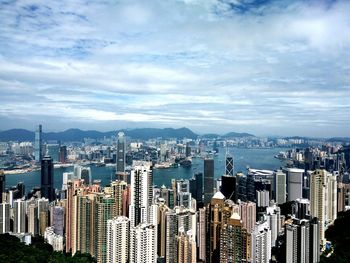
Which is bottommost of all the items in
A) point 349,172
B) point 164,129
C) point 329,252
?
point 329,252

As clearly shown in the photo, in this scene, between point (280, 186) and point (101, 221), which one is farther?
point (280, 186)

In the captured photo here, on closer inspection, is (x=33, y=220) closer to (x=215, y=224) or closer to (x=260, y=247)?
(x=215, y=224)

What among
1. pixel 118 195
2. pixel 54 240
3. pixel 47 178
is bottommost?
pixel 54 240

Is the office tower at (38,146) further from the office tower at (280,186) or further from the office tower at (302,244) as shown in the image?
the office tower at (302,244)

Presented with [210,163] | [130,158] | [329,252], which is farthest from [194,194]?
[329,252]

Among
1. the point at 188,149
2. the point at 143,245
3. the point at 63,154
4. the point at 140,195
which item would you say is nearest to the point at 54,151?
the point at 63,154

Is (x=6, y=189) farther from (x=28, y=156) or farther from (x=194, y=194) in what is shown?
(x=194, y=194)

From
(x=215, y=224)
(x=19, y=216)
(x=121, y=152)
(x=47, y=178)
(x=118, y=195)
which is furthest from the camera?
(x=121, y=152)
